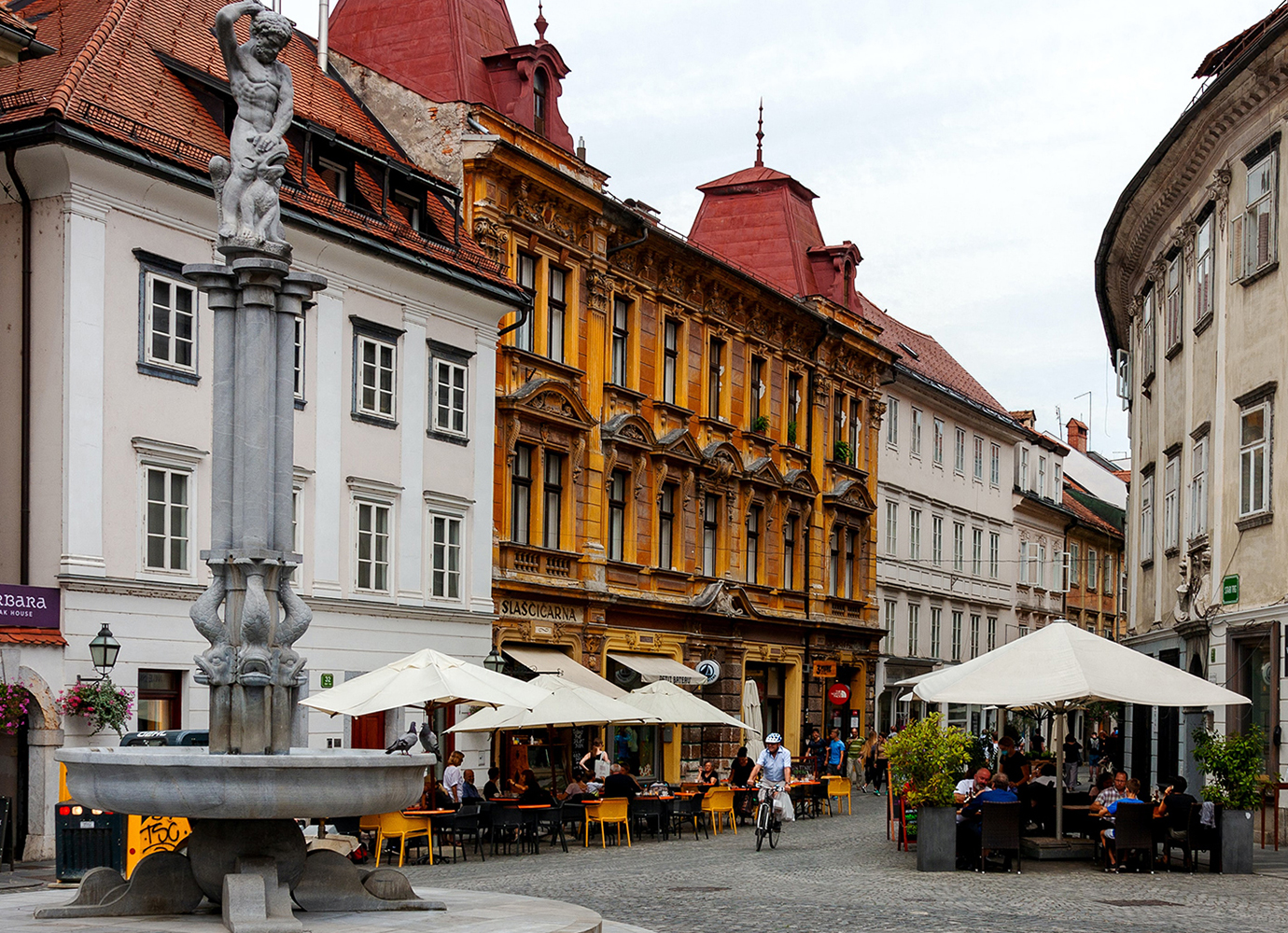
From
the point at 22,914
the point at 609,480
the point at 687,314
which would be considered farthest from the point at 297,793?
the point at 687,314

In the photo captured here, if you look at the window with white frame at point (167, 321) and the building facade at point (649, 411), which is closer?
the window with white frame at point (167, 321)

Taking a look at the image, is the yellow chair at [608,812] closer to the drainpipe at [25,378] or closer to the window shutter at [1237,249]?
the drainpipe at [25,378]

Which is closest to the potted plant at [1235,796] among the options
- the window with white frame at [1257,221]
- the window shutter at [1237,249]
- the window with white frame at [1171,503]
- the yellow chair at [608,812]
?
the window with white frame at [1257,221]

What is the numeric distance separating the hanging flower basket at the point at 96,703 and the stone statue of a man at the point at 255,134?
11.3 metres

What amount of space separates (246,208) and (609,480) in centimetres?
2463

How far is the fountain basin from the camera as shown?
35.6ft

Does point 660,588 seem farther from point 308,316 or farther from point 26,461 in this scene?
point 26,461

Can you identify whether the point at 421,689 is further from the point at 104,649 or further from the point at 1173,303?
the point at 1173,303

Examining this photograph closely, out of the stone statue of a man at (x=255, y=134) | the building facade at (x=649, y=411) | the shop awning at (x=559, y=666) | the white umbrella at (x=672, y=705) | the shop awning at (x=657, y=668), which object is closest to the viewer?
the stone statue of a man at (x=255, y=134)

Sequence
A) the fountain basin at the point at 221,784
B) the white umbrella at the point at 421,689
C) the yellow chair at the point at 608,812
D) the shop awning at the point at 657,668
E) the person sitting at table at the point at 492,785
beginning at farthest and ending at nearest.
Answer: the shop awning at the point at 657,668
the person sitting at table at the point at 492,785
the yellow chair at the point at 608,812
the white umbrella at the point at 421,689
the fountain basin at the point at 221,784

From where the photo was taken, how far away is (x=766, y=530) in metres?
44.7

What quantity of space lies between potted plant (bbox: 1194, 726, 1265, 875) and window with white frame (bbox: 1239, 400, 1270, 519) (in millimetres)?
5139

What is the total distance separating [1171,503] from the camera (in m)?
31.5

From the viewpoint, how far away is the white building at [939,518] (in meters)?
53.3
